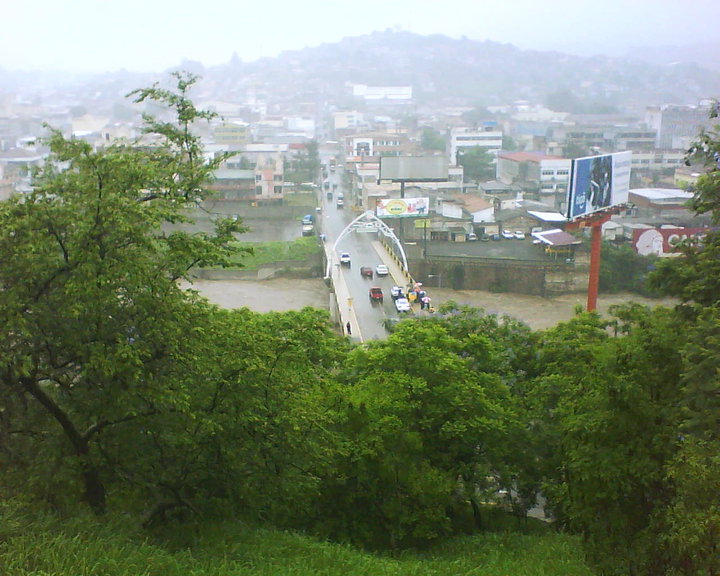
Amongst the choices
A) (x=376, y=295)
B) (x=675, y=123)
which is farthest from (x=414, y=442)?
(x=675, y=123)

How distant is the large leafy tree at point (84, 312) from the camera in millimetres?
1509

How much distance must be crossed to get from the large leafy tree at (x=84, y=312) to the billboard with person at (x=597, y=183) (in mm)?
4760

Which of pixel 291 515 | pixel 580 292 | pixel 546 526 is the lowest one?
pixel 580 292

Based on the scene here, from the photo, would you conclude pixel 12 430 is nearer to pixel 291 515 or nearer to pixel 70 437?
pixel 70 437

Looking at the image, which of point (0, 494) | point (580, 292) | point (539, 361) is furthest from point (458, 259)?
point (0, 494)

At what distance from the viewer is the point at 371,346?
295 cm

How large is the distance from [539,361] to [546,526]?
2.18ft

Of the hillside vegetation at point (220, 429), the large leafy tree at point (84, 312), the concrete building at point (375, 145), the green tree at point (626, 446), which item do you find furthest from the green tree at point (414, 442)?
the concrete building at point (375, 145)

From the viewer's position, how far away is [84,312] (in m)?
1.51

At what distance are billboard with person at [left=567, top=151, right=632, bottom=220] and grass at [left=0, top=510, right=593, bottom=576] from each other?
14.1ft

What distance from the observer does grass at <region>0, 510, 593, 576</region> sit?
1284 mm

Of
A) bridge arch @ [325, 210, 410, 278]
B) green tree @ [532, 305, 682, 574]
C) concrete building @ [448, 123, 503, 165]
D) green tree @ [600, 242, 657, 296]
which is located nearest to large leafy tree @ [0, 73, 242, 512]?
green tree @ [532, 305, 682, 574]

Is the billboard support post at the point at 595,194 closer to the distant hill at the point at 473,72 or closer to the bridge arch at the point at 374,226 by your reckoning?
the bridge arch at the point at 374,226

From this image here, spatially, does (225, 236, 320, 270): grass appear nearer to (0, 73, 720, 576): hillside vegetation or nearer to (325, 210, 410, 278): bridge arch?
(325, 210, 410, 278): bridge arch
